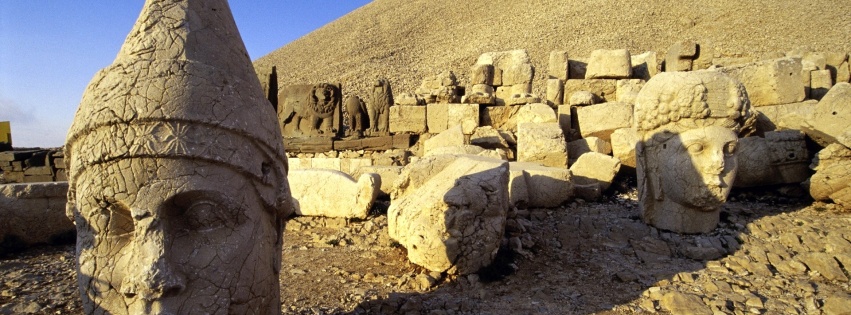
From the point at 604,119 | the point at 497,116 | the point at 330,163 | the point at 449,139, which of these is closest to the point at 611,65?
the point at 604,119

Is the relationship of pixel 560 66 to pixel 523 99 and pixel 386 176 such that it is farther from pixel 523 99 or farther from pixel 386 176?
pixel 386 176

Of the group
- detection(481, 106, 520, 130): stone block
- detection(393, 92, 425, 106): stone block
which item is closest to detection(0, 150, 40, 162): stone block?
detection(393, 92, 425, 106): stone block

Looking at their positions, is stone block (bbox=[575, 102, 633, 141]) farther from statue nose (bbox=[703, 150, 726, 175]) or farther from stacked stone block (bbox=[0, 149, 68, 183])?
stacked stone block (bbox=[0, 149, 68, 183])

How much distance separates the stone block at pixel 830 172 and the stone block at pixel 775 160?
14.4 inches

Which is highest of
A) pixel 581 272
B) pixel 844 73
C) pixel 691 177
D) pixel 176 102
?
pixel 844 73

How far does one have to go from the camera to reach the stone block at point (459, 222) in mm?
3805

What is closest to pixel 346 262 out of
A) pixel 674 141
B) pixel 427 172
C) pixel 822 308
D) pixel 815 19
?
pixel 427 172

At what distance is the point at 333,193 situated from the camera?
6020 millimetres

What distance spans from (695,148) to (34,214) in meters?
6.88

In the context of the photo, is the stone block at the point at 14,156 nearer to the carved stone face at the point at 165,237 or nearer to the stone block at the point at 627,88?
the carved stone face at the point at 165,237

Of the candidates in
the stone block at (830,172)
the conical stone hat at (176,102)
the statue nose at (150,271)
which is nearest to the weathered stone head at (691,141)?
the stone block at (830,172)

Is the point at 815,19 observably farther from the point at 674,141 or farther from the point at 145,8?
the point at 145,8

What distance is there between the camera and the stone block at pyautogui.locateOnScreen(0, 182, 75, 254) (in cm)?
516

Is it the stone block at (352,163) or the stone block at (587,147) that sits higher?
the stone block at (587,147)
